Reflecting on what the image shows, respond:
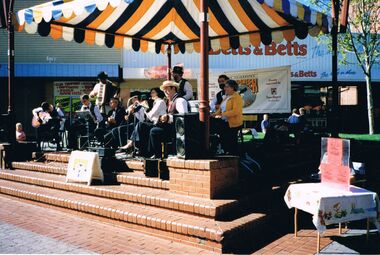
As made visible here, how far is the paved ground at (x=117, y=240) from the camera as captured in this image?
4.73 m

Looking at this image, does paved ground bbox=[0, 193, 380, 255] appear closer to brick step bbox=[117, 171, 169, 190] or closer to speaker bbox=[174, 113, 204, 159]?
brick step bbox=[117, 171, 169, 190]

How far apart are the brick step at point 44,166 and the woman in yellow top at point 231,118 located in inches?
141

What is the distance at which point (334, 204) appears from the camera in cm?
458

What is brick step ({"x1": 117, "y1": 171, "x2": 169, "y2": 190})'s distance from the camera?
20.3 feet

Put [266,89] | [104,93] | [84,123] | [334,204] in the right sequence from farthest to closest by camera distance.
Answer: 1. [266,89]
2. [84,123]
3. [104,93]
4. [334,204]

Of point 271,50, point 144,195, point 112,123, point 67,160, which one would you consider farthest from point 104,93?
point 271,50

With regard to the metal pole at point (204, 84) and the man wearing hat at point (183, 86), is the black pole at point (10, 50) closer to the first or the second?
the man wearing hat at point (183, 86)

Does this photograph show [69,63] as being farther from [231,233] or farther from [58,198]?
[231,233]

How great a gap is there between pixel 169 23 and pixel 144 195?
564cm

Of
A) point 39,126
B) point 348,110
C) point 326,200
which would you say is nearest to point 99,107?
point 39,126

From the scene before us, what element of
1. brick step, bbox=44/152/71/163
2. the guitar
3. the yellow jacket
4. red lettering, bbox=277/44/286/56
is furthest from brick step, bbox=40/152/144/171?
red lettering, bbox=277/44/286/56

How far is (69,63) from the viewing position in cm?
2228

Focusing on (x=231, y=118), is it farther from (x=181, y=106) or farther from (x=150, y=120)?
(x=150, y=120)

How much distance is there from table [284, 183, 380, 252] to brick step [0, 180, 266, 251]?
2.55 feet
